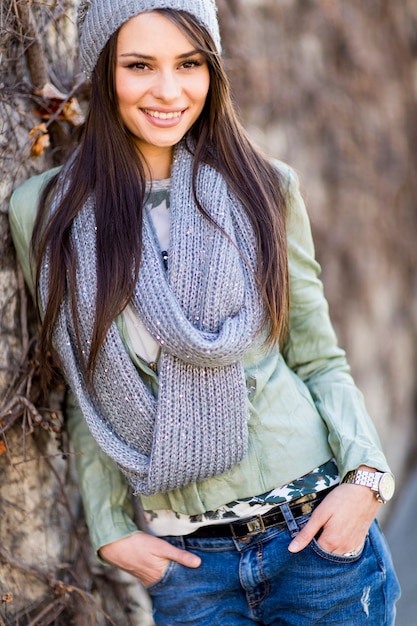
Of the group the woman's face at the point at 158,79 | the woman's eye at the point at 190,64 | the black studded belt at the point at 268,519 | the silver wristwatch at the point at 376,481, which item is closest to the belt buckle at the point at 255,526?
the black studded belt at the point at 268,519

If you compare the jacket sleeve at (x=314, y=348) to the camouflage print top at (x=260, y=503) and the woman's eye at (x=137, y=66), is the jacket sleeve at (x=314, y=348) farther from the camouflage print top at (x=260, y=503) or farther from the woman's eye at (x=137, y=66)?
the woman's eye at (x=137, y=66)

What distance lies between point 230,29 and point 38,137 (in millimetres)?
1384

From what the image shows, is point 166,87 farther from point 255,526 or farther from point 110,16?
point 255,526

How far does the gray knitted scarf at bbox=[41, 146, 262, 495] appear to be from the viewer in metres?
1.89

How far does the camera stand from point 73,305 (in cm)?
194

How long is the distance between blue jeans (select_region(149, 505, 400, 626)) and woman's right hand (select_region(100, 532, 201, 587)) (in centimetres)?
3

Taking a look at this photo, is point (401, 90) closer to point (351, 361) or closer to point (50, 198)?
point (351, 361)

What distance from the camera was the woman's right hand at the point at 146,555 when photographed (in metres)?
2.04

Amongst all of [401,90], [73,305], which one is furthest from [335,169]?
[73,305]

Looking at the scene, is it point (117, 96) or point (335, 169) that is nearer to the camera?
point (117, 96)

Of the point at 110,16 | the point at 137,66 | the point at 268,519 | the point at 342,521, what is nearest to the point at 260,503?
the point at 268,519

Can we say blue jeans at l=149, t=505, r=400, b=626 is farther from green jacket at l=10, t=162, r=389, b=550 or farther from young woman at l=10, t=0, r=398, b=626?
green jacket at l=10, t=162, r=389, b=550

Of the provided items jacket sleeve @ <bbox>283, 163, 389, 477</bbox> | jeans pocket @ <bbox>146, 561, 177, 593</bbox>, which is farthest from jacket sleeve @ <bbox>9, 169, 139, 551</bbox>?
jacket sleeve @ <bbox>283, 163, 389, 477</bbox>

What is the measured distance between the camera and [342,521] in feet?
6.30
